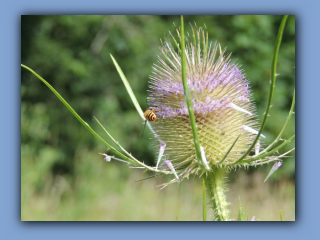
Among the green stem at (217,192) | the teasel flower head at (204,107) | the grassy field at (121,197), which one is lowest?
the grassy field at (121,197)

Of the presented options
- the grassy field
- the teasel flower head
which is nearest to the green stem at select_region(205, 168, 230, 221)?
the teasel flower head

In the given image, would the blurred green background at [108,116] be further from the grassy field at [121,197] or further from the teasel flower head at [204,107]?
the teasel flower head at [204,107]

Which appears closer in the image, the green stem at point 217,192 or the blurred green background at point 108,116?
the green stem at point 217,192

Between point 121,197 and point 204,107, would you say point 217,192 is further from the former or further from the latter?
point 121,197

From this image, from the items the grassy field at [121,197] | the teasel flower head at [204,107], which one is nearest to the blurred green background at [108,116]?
the grassy field at [121,197]

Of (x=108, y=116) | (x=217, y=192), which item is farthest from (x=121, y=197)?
(x=217, y=192)
